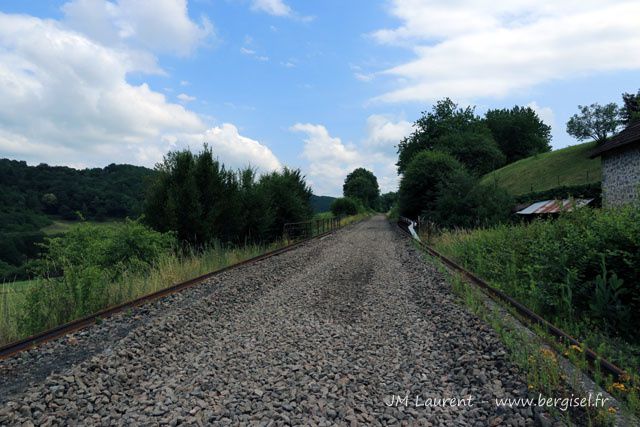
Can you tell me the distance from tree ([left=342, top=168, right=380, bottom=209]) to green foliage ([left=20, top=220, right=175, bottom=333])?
100666 millimetres

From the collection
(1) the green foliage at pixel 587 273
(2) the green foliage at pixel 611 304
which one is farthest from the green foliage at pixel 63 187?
(2) the green foliage at pixel 611 304

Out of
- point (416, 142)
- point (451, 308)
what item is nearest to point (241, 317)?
point (451, 308)

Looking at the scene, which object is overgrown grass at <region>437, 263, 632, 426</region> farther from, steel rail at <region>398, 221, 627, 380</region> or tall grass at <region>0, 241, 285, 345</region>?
tall grass at <region>0, 241, 285, 345</region>

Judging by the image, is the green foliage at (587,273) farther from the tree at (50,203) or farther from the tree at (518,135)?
the tree at (518,135)

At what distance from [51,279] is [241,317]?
3.31 metres

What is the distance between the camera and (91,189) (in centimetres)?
4056

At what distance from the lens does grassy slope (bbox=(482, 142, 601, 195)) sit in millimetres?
37366

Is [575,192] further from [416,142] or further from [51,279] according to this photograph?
[416,142]

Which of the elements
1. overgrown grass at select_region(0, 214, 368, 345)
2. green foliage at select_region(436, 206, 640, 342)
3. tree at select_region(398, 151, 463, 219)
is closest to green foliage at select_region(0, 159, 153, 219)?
overgrown grass at select_region(0, 214, 368, 345)

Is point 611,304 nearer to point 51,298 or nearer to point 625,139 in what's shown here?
point 51,298

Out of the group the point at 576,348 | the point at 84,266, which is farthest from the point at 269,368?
the point at 84,266

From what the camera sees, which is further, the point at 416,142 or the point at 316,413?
the point at 416,142

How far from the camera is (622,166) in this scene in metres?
18.7

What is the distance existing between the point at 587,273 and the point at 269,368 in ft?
14.9
